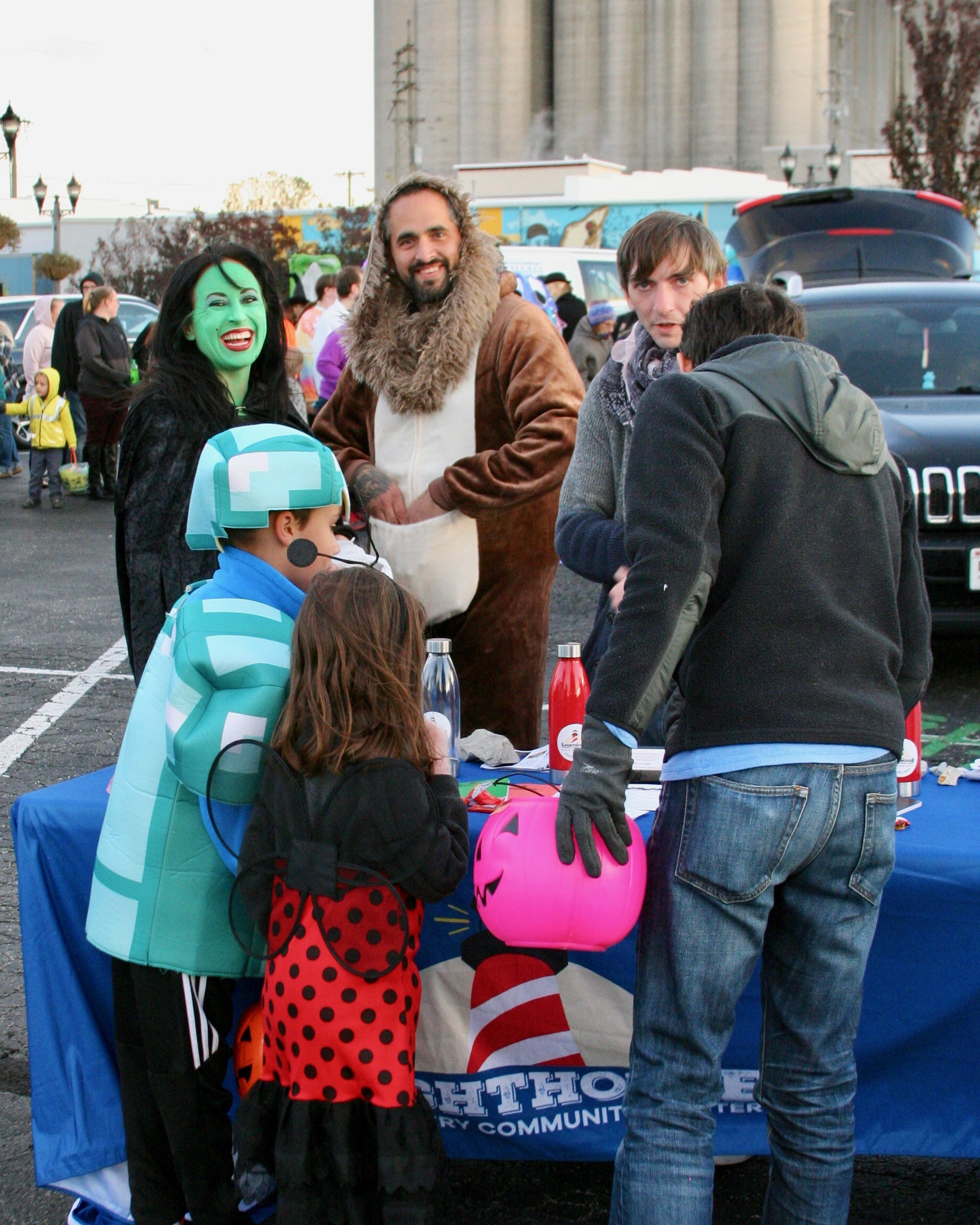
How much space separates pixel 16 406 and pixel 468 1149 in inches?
491

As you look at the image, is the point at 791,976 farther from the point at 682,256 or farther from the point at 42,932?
the point at 682,256

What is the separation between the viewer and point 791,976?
2123 mm

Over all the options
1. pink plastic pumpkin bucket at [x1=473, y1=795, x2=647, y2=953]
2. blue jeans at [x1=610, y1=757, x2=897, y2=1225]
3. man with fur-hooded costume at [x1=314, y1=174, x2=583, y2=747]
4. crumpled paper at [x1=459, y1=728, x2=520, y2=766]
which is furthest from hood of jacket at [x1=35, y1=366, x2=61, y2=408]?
blue jeans at [x1=610, y1=757, x2=897, y2=1225]

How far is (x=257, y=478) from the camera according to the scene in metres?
2.31

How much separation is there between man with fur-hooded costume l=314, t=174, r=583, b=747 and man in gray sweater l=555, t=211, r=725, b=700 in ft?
0.73

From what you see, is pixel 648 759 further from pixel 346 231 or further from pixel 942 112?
pixel 346 231

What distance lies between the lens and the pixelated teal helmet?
2314 mm

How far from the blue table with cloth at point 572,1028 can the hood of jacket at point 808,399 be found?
788 mm

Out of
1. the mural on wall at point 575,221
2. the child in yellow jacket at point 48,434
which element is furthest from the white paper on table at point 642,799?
the mural on wall at point 575,221

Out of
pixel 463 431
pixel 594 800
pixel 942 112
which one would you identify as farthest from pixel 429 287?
pixel 942 112

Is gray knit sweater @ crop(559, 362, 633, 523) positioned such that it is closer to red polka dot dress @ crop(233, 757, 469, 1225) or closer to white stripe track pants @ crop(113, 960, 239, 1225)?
red polka dot dress @ crop(233, 757, 469, 1225)

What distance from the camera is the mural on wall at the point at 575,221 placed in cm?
3125

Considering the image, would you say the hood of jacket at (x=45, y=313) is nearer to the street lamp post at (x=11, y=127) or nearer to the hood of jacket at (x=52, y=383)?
the hood of jacket at (x=52, y=383)

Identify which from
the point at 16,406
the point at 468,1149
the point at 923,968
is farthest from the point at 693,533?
the point at 16,406
